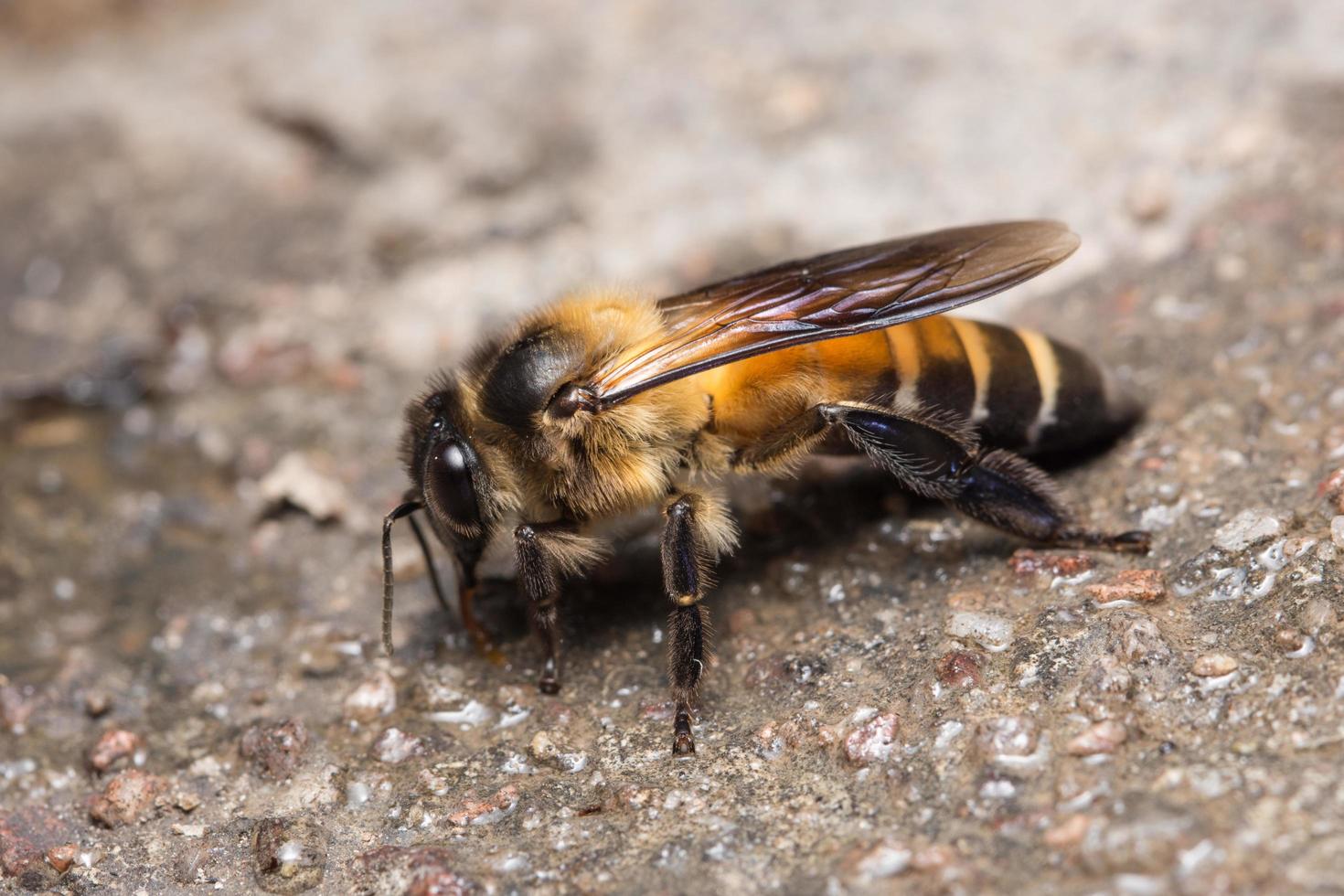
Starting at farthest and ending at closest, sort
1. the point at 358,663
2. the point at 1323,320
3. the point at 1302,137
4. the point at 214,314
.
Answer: the point at 214,314
the point at 1302,137
the point at 1323,320
the point at 358,663

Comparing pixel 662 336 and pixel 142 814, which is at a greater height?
pixel 662 336

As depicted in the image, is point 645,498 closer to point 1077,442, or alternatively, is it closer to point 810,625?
point 810,625

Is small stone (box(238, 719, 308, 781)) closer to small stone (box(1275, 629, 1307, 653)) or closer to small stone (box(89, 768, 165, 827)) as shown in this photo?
small stone (box(89, 768, 165, 827))

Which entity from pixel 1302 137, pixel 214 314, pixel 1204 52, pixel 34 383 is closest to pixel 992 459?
pixel 1302 137

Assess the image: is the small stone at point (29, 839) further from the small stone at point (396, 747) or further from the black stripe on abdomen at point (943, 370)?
the black stripe on abdomen at point (943, 370)

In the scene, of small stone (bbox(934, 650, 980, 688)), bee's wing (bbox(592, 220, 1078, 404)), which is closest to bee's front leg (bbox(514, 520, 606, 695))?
bee's wing (bbox(592, 220, 1078, 404))

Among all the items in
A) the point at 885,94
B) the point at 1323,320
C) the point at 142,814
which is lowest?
the point at 142,814

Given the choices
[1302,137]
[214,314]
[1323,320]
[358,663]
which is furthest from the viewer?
[214,314]

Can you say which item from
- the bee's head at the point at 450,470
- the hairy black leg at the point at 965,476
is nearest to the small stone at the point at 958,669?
the hairy black leg at the point at 965,476
